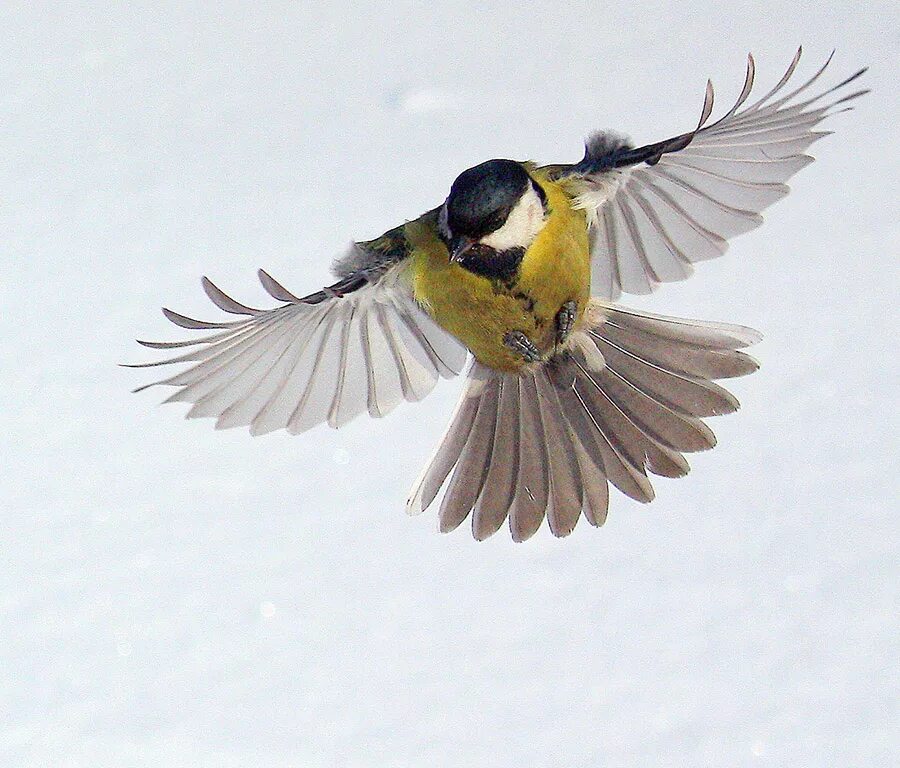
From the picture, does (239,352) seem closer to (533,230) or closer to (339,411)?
(339,411)

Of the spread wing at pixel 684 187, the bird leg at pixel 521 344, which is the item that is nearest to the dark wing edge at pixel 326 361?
the bird leg at pixel 521 344

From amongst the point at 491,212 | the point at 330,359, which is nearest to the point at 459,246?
→ the point at 491,212

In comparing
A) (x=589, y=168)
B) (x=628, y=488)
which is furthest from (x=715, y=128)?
(x=628, y=488)

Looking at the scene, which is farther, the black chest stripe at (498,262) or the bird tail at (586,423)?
the bird tail at (586,423)

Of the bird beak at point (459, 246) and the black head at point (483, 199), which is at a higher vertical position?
the black head at point (483, 199)

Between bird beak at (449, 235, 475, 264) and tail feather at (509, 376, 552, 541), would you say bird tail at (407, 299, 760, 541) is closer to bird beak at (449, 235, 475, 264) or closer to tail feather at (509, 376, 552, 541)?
tail feather at (509, 376, 552, 541)

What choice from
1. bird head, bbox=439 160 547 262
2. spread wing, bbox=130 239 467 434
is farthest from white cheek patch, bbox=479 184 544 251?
spread wing, bbox=130 239 467 434

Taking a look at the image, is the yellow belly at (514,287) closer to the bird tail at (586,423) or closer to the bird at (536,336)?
the bird at (536,336)

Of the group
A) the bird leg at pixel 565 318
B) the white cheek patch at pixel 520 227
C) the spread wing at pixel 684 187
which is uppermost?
the spread wing at pixel 684 187

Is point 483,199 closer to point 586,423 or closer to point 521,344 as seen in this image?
point 521,344
